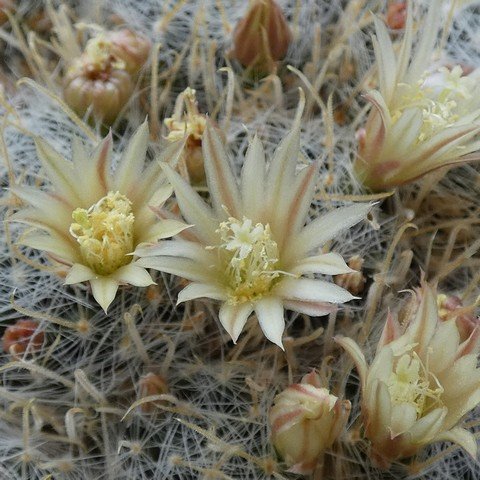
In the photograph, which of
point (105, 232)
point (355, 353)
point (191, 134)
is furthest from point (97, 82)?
point (355, 353)

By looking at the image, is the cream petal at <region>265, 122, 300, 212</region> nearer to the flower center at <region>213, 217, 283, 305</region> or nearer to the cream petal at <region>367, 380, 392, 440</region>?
the flower center at <region>213, 217, 283, 305</region>

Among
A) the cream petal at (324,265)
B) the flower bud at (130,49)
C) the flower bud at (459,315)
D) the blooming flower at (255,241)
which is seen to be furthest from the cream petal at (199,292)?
the flower bud at (130,49)

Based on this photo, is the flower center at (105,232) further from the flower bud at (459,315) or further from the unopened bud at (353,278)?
the flower bud at (459,315)

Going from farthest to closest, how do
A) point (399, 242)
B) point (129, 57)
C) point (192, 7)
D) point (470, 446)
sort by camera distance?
point (192, 7), point (129, 57), point (399, 242), point (470, 446)

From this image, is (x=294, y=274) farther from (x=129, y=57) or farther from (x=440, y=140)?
(x=129, y=57)

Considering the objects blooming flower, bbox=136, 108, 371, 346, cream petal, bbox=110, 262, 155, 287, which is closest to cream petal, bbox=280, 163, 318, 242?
blooming flower, bbox=136, 108, 371, 346

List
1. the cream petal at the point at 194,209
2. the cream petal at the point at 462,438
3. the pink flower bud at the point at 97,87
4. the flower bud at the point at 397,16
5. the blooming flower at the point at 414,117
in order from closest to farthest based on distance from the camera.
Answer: the cream petal at the point at 462,438 < the cream petal at the point at 194,209 < the blooming flower at the point at 414,117 < the pink flower bud at the point at 97,87 < the flower bud at the point at 397,16

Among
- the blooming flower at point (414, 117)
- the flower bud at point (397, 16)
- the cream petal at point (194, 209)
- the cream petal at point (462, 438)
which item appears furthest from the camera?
the flower bud at point (397, 16)

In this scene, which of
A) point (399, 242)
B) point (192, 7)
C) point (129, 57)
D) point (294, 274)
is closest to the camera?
point (294, 274)

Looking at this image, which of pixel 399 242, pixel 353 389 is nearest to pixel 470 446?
pixel 353 389
